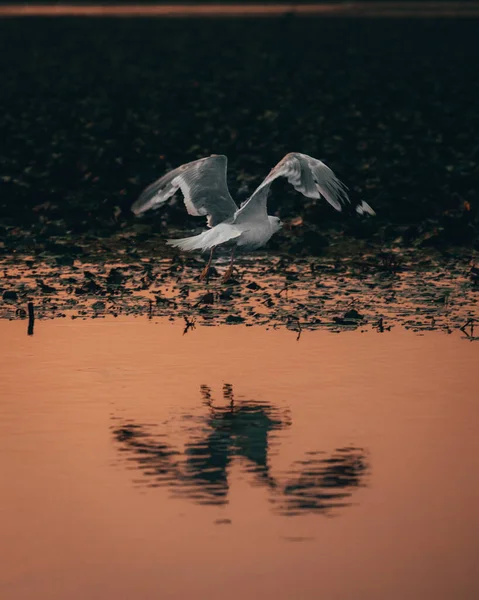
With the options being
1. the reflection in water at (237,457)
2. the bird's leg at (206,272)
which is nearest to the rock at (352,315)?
the bird's leg at (206,272)

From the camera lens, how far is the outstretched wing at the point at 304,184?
14.3 meters

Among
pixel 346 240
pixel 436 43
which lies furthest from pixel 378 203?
pixel 436 43

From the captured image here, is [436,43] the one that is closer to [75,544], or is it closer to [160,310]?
[160,310]

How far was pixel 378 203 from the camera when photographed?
20172 mm

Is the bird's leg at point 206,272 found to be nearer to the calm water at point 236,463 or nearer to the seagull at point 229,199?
the seagull at point 229,199

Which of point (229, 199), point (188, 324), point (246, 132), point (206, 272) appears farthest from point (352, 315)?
point (246, 132)

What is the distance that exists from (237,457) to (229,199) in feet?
19.6

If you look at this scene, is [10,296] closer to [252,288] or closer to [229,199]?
[252,288]

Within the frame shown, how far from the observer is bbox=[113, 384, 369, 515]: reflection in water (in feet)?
29.8

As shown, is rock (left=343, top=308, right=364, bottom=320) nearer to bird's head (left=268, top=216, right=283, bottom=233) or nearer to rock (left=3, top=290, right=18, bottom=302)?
bird's head (left=268, top=216, right=283, bottom=233)

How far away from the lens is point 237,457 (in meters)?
9.77

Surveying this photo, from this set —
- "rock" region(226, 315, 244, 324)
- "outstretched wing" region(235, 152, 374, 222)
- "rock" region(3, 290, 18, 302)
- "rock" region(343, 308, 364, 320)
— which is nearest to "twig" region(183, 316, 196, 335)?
"rock" region(226, 315, 244, 324)

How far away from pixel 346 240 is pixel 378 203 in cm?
242

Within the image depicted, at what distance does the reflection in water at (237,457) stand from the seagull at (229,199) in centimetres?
355
